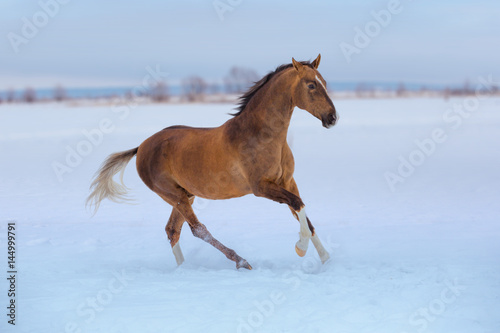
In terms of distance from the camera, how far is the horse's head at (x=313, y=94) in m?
4.60

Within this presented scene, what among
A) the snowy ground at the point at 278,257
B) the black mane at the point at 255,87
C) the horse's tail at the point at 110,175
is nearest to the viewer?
the snowy ground at the point at 278,257

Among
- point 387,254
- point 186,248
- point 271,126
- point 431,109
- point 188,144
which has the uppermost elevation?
point 271,126

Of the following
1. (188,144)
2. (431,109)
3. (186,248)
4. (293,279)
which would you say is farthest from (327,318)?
(431,109)

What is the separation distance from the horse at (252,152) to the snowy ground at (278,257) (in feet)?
2.15

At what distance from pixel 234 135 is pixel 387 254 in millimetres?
2052

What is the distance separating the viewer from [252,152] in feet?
16.2

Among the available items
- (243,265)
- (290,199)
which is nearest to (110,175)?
(243,265)

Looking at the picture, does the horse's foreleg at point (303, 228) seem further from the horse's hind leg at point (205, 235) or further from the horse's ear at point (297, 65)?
the horse's ear at point (297, 65)

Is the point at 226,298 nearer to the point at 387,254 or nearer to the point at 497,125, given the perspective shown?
the point at 387,254

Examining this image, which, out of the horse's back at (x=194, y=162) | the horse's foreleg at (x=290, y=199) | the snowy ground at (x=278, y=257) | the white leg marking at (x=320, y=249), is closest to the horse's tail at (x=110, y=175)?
the horse's back at (x=194, y=162)

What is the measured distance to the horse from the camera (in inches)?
188

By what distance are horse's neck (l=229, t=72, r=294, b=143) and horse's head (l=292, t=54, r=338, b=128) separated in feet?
0.44

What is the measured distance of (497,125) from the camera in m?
21.2

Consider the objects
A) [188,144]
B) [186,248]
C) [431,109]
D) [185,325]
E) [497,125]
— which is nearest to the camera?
[185,325]
